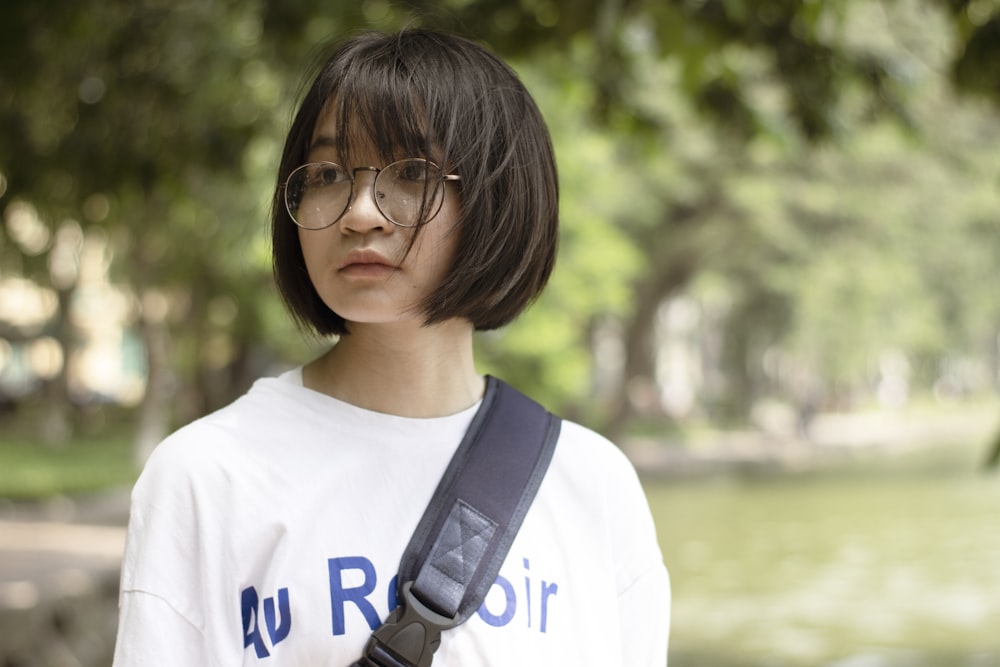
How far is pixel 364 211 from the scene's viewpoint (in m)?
1.29

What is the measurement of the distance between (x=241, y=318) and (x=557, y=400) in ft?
16.9

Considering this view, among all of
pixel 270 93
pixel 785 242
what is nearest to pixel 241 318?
pixel 785 242

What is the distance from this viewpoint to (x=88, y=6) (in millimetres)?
4641

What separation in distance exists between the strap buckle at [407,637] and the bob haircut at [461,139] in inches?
12.1

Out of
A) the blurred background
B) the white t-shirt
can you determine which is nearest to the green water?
the blurred background

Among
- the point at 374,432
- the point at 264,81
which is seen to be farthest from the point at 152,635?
the point at 264,81

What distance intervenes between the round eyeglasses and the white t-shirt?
212 millimetres

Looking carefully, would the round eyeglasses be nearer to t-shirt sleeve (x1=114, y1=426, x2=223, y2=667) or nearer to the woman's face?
the woman's face

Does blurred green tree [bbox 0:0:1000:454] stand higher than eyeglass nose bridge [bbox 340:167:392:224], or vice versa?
blurred green tree [bbox 0:0:1000:454]

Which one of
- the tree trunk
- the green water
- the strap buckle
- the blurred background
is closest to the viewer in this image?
the strap buckle

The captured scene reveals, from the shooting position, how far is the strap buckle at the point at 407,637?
4.06 ft

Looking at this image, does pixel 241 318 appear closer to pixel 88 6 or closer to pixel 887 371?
pixel 88 6

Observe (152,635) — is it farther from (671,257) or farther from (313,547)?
(671,257)

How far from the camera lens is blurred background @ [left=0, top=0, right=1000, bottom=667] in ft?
15.6
